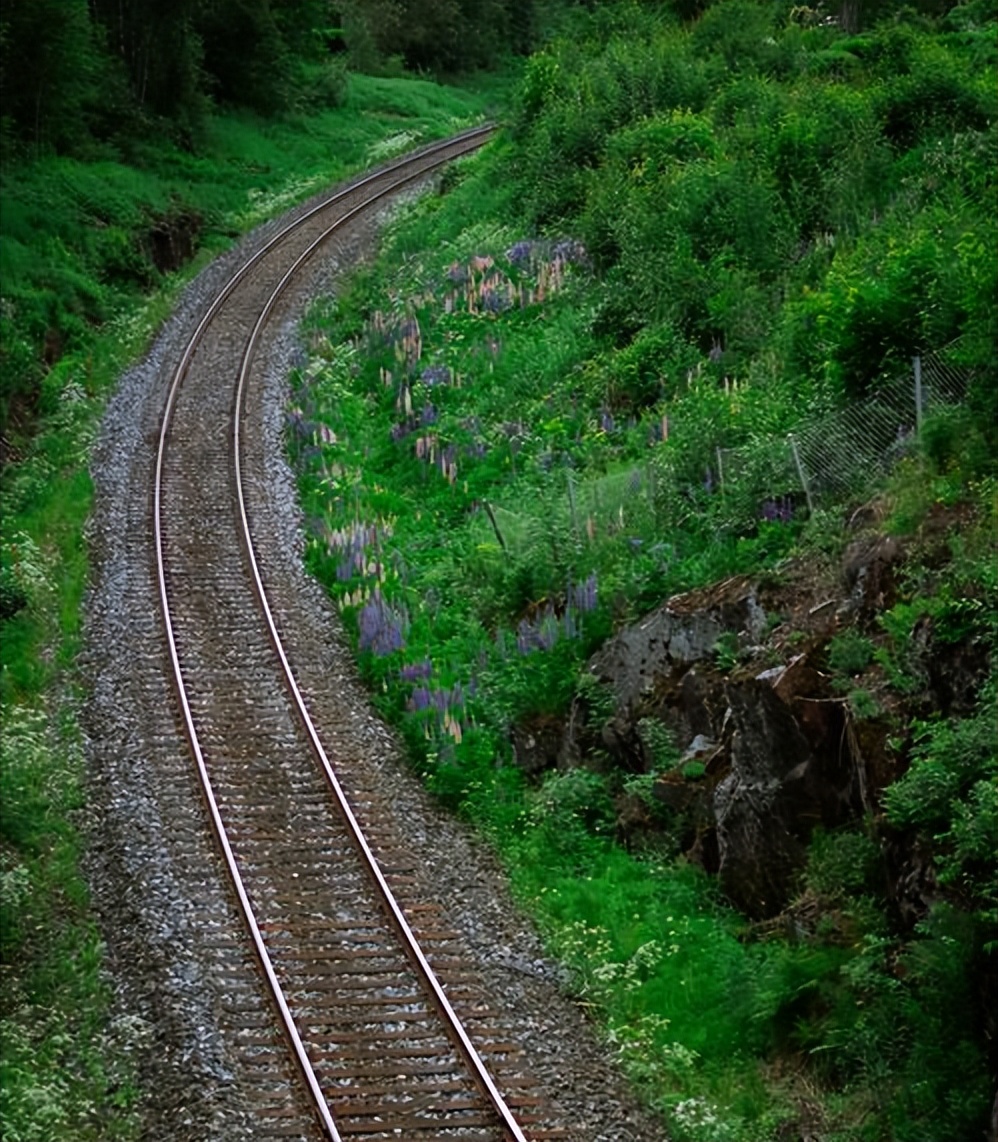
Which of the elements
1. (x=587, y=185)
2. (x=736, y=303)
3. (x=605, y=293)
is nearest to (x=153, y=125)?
(x=587, y=185)

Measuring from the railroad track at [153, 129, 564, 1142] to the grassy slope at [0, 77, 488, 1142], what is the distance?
4.35 ft

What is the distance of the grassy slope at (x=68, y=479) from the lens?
12.0 meters

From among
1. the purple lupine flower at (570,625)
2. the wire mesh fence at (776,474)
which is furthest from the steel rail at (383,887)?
the wire mesh fence at (776,474)

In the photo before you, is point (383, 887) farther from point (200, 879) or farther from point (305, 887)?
point (200, 879)

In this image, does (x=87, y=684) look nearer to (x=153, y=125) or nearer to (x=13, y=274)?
(x=13, y=274)

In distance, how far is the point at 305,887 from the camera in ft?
47.1

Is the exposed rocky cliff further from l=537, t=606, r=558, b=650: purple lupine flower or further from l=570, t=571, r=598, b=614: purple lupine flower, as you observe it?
l=537, t=606, r=558, b=650: purple lupine flower

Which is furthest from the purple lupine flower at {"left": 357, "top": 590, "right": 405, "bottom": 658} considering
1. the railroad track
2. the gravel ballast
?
the railroad track

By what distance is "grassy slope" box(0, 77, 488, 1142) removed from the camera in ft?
39.2

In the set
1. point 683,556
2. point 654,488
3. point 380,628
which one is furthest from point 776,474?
point 380,628

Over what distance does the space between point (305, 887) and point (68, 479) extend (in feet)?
43.0

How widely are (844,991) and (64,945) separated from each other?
6826 mm

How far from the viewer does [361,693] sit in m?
18.7

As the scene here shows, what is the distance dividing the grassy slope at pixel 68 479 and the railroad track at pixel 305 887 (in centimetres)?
133
